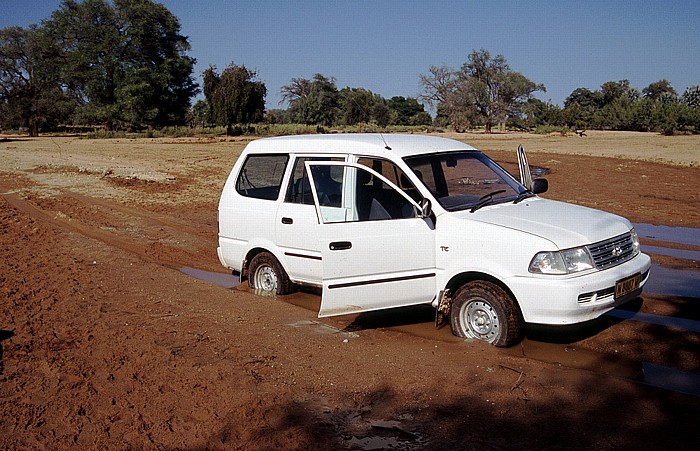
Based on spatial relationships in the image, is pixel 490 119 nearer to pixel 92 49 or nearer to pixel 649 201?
pixel 92 49

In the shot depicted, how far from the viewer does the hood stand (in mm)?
5605

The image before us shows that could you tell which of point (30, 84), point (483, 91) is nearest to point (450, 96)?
point (483, 91)

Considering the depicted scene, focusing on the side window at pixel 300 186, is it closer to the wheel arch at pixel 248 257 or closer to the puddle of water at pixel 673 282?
the wheel arch at pixel 248 257

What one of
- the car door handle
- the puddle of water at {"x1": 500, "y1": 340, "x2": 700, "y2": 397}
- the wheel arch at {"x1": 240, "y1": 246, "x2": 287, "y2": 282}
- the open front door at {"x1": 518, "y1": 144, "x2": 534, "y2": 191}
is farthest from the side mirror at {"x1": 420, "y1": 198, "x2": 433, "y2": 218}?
the wheel arch at {"x1": 240, "y1": 246, "x2": 287, "y2": 282}

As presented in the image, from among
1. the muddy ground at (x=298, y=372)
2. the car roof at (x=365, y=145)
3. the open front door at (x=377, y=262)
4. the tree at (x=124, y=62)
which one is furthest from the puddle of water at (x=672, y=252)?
the tree at (x=124, y=62)

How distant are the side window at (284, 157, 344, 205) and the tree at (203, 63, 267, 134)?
5013 centimetres

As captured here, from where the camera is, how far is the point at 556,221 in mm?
5953

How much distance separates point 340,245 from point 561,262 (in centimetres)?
→ 204

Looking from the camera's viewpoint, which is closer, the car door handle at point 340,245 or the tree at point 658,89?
the car door handle at point 340,245

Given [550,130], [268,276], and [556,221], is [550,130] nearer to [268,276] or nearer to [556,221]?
[268,276]

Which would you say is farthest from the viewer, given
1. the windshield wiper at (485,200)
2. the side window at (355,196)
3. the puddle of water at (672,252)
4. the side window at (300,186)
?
the puddle of water at (672,252)

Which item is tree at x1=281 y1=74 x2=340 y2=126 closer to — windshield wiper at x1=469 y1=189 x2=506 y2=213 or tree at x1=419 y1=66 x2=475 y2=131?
tree at x1=419 y1=66 x2=475 y2=131

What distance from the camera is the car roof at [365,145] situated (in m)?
6.92

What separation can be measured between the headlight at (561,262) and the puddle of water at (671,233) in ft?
21.0
